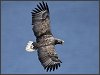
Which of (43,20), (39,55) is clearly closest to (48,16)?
(43,20)

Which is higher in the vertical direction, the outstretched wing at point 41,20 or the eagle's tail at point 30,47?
the outstretched wing at point 41,20

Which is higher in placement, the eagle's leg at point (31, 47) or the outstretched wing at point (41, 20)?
the outstretched wing at point (41, 20)

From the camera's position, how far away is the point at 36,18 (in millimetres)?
22562

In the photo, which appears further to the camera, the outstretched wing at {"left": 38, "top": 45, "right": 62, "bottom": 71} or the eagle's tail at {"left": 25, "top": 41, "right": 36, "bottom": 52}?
the eagle's tail at {"left": 25, "top": 41, "right": 36, "bottom": 52}

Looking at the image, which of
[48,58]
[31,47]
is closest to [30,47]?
[31,47]

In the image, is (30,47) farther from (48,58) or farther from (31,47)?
(48,58)

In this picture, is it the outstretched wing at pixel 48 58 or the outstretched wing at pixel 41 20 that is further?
the outstretched wing at pixel 41 20

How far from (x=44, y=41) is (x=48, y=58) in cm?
104

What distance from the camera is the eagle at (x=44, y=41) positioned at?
69.3 feet

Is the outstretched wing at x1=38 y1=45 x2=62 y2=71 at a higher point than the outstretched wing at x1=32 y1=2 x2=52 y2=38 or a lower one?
lower

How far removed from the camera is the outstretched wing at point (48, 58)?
21.0 m

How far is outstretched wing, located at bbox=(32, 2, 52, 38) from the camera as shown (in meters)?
Result: 22.4

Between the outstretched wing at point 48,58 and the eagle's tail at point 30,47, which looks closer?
the outstretched wing at point 48,58

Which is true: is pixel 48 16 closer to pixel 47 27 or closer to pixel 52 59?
pixel 47 27
